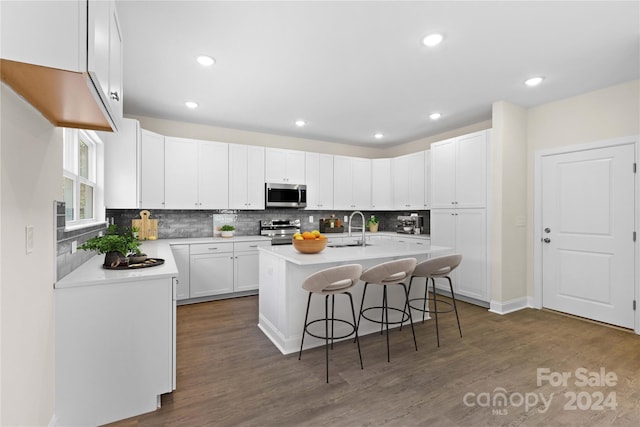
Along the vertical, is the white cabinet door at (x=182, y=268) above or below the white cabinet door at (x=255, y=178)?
below

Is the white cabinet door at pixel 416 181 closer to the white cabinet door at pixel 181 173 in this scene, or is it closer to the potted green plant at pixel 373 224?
the potted green plant at pixel 373 224

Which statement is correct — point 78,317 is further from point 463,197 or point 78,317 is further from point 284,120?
point 463,197

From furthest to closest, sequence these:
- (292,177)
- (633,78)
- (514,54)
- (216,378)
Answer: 1. (292,177)
2. (633,78)
3. (514,54)
4. (216,378)

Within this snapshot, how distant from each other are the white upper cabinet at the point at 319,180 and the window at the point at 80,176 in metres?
3.01

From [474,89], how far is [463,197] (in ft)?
4.81

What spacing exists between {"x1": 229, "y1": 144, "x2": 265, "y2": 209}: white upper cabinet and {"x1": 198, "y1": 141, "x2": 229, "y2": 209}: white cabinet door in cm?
9

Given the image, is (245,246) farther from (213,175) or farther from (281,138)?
(281,138)

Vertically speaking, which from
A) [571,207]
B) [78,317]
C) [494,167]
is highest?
[494,167]

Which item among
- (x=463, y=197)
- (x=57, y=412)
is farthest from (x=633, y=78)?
(x=57, y=412)

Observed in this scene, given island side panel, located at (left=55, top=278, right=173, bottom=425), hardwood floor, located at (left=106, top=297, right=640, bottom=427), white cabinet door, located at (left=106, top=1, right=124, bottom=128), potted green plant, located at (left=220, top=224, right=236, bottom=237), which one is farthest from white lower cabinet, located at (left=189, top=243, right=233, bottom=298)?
white cabinet door, located at (left=106, top=1, right=124, bottom=128)

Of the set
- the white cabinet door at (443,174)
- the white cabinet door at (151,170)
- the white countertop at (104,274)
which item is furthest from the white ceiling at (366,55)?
the white countertop at (104,274)

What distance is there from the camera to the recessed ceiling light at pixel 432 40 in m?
2.38

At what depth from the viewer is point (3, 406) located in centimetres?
117

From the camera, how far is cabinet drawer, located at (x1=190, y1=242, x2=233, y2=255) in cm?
420
